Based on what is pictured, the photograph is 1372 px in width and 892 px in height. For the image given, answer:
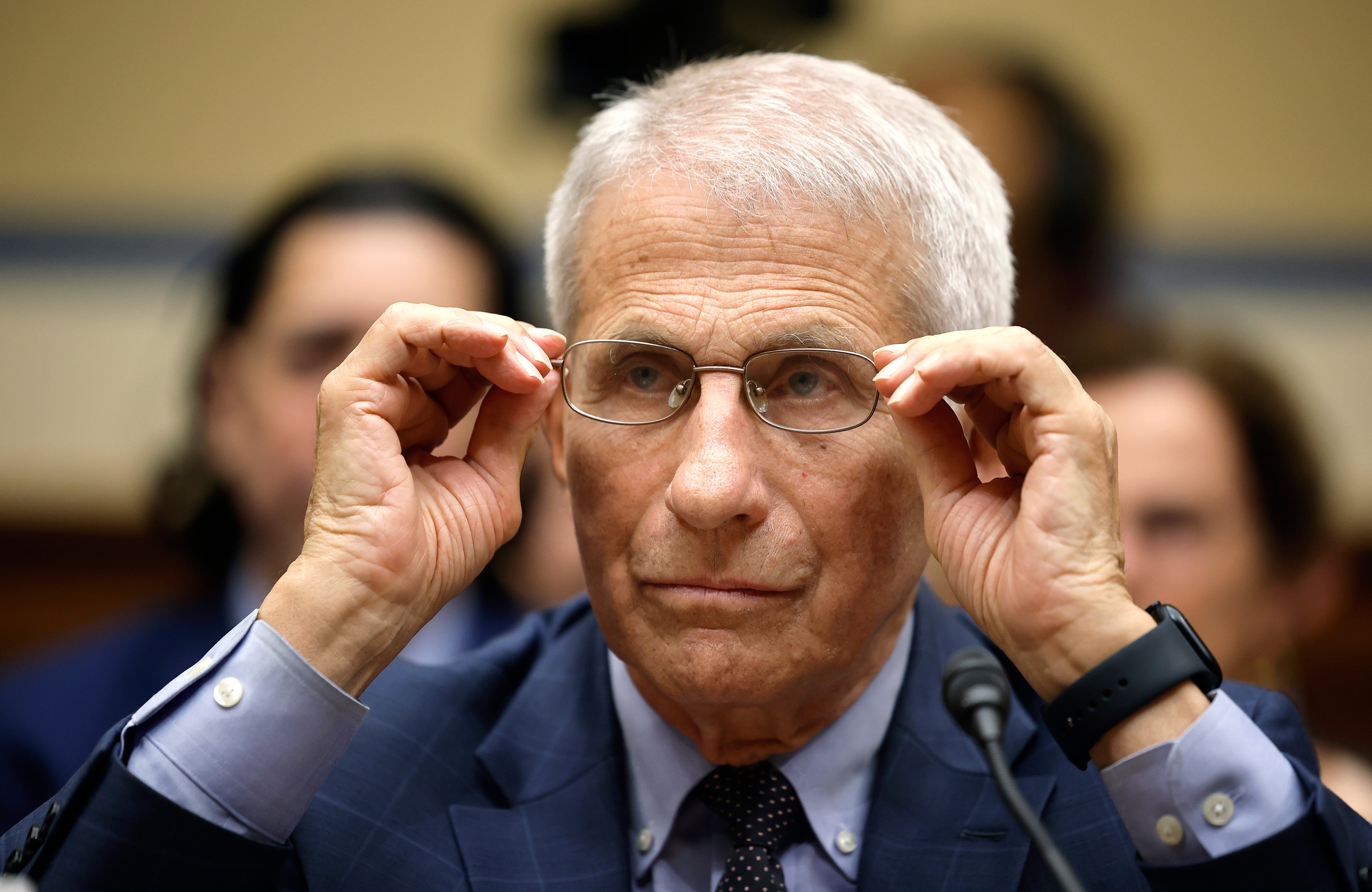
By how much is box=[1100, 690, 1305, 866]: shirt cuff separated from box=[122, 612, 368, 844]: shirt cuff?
3.42 ft

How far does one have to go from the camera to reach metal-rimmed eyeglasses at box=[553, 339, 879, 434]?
74.6 inches

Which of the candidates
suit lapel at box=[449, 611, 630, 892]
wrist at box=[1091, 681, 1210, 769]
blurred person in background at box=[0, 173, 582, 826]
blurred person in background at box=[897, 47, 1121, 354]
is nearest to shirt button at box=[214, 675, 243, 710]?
suit lapel at box=[449, 611, 630, 892]

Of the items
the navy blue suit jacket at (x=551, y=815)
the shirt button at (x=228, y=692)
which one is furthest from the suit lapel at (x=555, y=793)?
the shirt button at (x=228, y=692)

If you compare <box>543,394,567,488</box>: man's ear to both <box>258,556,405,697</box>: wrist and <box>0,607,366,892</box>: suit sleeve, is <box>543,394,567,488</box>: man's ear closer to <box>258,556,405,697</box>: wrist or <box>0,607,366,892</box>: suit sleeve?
<box>258,556,405,697</box>: wrist

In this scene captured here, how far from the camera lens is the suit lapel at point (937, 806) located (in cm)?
187

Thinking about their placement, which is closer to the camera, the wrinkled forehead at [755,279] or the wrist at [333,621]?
the wrist at [333,621]

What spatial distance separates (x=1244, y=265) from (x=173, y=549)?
444 cm

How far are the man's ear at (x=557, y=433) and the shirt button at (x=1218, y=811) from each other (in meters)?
1.10

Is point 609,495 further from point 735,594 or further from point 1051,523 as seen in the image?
point 1051,523

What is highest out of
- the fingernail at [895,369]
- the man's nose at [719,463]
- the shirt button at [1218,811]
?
the fingernail at [895,369]

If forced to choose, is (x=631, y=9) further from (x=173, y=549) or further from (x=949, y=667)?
(x=949, y=667)

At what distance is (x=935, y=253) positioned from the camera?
199 cm

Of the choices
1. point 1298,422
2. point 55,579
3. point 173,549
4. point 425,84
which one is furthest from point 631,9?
point 55,579

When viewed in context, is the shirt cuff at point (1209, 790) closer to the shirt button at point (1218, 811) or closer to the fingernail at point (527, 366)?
the shirt button at point (1218, 811)
